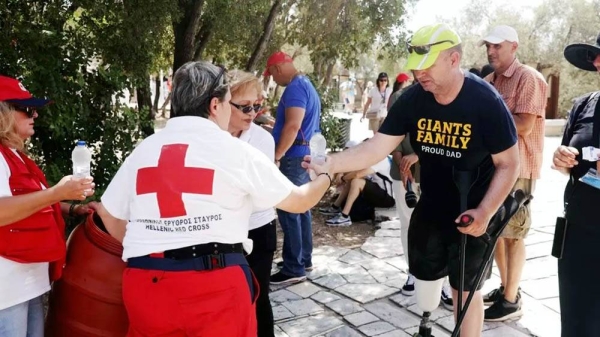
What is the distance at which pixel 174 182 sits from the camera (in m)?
2.01

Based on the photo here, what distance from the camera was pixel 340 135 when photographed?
10.4 m

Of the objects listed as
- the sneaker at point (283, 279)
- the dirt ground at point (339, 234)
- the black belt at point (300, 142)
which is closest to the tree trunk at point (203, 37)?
the dirt ground at point (339, 234)

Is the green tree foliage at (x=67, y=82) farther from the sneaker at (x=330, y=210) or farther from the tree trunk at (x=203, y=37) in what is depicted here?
the tree trunk at (x=203, y=37)

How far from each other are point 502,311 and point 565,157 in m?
1.75

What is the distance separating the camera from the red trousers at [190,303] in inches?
79.2

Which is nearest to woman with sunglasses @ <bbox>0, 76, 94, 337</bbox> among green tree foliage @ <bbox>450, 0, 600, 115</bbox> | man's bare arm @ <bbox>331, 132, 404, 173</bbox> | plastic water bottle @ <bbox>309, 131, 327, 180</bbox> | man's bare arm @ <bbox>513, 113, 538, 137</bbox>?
plastic water bottle @ <bbox>309, 131, 327, 180</bbox>

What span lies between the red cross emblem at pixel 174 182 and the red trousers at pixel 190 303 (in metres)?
0.24

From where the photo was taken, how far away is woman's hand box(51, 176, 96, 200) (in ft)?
7.21

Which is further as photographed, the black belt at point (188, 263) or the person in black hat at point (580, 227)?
the person in black hat at point (580, 227)

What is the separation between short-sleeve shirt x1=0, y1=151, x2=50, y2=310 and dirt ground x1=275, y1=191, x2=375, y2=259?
3663 millimetres

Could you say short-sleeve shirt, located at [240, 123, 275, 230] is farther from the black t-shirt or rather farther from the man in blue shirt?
the man in blue shirt

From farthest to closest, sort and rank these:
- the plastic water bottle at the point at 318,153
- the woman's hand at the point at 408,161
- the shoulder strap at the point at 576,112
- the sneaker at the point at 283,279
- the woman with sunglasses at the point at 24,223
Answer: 1. the sneaker at the point at 283,279
2. the woman's hand at the point at 408,161
3. the shoulder strap at the point at 576,112
4. the plastic water bottle at the point at 318,153
5. the woman with sunglasses at the point at 24,223

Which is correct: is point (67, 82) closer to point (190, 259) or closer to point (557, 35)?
point (190, 259)

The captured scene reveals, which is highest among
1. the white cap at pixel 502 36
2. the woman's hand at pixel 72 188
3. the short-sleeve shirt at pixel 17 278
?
the white cap at pixel 502 36
